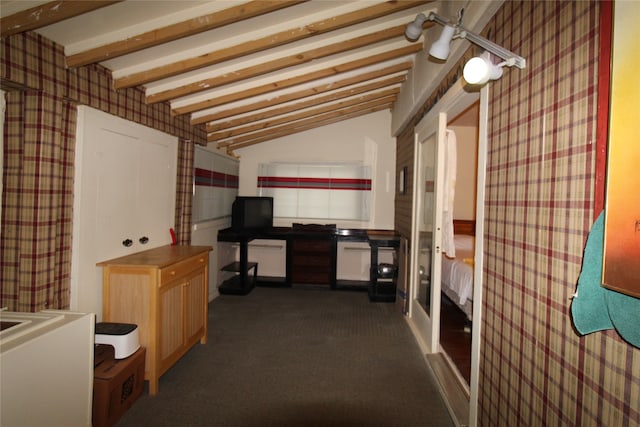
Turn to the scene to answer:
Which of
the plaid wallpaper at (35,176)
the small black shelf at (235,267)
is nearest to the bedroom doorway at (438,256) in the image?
the small black shelf at (235,267)

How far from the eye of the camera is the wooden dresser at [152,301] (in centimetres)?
224

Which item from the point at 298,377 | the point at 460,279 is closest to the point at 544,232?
the point at 460,279

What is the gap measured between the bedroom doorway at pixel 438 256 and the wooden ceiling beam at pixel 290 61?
2.22 ft

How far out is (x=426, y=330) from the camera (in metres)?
3.02

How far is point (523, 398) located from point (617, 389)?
1.65ft

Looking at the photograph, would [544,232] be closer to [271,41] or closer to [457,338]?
[271,41]

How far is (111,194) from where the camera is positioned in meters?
2.54

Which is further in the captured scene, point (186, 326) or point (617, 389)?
point (186, 326)

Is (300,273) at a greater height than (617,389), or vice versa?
(617,389)

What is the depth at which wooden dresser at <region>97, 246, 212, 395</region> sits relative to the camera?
2.24 m

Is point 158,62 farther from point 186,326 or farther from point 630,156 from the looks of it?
point 630,156

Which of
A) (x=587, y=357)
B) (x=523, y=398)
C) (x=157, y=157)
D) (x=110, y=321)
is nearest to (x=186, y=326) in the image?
(x=110, y=321)

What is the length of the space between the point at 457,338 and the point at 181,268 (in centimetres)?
260

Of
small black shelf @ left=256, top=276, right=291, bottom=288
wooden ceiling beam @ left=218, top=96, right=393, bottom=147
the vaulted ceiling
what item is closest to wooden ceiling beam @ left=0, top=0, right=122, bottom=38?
the vaulted ceiling
